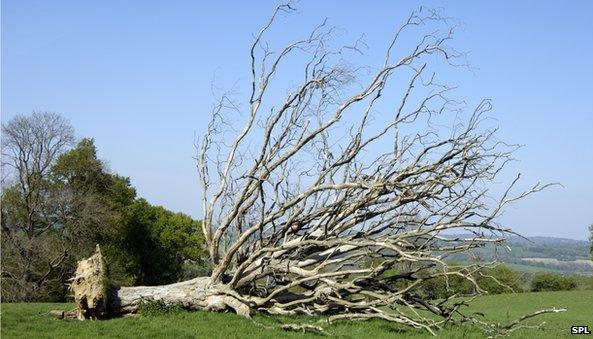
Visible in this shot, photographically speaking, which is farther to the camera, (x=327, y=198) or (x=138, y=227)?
(x=138, y=227)

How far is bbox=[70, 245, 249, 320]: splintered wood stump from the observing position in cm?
1194

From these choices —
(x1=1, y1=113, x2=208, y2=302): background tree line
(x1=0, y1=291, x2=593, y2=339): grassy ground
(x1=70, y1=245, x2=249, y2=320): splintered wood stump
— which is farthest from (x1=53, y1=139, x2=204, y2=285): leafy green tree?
(x1=70, y1=245, x2=249, y2=320): splintered wood stump

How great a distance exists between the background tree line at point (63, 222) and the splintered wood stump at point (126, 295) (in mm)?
13782

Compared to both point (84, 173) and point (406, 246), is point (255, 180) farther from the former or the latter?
point (84, 173)

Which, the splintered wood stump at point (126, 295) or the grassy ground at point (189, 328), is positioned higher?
the splintered wood stump at point (126, 295)

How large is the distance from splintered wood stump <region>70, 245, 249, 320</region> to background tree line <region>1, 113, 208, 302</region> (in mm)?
13782

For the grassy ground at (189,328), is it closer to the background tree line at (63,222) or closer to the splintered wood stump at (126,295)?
the splintered wood stump at (126,295)

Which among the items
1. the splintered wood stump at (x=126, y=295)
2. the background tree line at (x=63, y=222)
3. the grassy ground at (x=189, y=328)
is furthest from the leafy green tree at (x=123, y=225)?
the splintered wood stump at (x=126, y=295)

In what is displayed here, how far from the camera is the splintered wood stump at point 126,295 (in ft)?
39.2

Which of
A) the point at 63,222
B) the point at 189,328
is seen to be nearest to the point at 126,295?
the point at 189,328

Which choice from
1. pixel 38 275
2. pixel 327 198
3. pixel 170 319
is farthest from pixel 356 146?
pixel 38 275

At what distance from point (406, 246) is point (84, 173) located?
2489cm

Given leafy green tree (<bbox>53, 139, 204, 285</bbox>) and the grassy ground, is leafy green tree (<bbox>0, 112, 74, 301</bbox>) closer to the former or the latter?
leafy green tree (<bbox>53, 139, 204, 285</bbox>)

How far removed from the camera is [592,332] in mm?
14797
